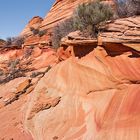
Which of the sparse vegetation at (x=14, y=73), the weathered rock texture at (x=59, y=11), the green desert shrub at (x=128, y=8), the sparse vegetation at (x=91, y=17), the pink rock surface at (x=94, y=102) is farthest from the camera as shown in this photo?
the weathered rock texture at (x=59, y=11)

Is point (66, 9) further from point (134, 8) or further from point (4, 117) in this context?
point (134, 8)

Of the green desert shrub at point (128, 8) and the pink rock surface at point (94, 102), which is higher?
the green desert shrub at point (128, 8)

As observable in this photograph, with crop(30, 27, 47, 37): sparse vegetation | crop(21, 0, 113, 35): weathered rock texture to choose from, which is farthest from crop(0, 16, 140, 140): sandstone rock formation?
crop(30, 27, 47, 37): sparse vegetation

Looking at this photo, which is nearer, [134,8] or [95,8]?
[134,8]

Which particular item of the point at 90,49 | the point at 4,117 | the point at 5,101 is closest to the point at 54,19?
the point at 5,101

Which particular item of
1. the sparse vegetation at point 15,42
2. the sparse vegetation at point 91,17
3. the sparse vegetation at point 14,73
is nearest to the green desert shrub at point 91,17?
the sparse vegetation at point 91,17

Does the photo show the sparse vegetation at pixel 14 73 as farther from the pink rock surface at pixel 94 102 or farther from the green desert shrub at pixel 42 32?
the pink rock surface at pixel 94 102

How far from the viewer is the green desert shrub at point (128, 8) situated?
9309 mm

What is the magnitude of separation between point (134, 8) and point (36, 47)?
1463 centimetres

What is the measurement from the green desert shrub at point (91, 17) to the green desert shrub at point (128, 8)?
0.33 m

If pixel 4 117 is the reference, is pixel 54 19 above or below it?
above

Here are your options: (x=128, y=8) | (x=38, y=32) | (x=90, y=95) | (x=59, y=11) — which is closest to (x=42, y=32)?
(x=38, y=32)

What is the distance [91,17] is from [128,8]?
1.30 meters

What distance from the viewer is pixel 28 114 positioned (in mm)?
10727
